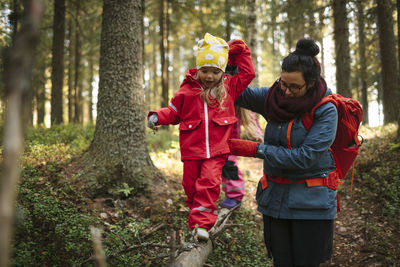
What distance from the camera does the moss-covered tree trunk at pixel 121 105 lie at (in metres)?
4.64

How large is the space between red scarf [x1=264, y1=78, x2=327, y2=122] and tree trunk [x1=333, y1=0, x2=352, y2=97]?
5761 millimetres

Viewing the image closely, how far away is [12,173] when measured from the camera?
0.80 metres

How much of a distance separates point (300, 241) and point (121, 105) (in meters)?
3.55

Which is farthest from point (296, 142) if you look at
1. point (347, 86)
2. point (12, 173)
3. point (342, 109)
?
point (347, 86)

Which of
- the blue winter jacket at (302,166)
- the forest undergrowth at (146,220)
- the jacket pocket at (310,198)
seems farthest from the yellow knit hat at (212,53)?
the forest undergrowth at (146,220)

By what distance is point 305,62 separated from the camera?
2502mm

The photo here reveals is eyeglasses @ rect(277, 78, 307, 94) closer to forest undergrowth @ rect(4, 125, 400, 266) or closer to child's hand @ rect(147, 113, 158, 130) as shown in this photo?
child's hand @ rect(147, 113, 158, 130)

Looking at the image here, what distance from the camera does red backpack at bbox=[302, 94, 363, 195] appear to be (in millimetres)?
2598

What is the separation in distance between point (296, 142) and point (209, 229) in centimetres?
142

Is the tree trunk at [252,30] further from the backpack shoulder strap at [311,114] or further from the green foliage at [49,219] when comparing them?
the green foliage at [49,219]

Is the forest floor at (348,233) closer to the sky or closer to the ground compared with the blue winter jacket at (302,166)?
closer to the ground

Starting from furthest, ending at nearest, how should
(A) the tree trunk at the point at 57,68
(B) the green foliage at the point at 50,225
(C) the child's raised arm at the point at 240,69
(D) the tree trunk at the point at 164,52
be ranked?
(D) the tree trunk at the point at 164,52, (A) the tree trunk at the point at 57,68, (C) the child's raised arm at the point at 240,69, (B) the green foliage at the point at 50,225

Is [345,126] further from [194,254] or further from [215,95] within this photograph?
[194,254]

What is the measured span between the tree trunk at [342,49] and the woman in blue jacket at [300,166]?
5.80 m
